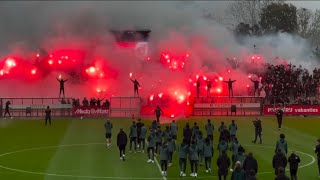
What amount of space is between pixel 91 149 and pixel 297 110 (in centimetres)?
2598

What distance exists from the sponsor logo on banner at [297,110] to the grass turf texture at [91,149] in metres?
2.63

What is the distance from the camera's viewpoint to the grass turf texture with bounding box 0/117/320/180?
27.5 meters

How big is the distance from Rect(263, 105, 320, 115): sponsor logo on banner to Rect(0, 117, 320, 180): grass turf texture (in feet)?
8.63

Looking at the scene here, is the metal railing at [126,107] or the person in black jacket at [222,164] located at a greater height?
the metal railing at [126,107]

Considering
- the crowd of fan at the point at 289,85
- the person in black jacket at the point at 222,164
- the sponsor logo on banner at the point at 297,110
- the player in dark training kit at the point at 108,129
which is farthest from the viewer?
the crowd of fan at the point at 289,85

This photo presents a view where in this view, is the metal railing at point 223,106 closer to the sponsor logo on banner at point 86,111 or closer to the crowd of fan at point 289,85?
the crowd of fan at point 289,85

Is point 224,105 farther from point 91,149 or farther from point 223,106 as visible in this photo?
point 91,149

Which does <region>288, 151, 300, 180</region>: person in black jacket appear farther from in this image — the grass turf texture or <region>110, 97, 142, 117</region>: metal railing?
<region>110, 97, 142, 117</region>: metal railing

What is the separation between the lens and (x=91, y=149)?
35000 mm

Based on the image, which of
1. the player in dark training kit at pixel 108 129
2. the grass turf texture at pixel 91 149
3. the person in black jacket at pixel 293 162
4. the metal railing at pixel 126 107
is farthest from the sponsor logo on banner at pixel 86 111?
the person in black jacket at pixel 293 162

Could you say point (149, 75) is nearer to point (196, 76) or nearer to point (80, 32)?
point (196, 76)

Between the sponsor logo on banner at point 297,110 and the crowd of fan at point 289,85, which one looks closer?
the sponsor logo on banner at point 297,110

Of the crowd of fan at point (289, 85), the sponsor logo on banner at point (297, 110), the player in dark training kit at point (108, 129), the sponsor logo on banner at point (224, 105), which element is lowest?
the player in dark training kit at point (108, 129)

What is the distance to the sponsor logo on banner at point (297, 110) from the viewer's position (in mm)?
53969
